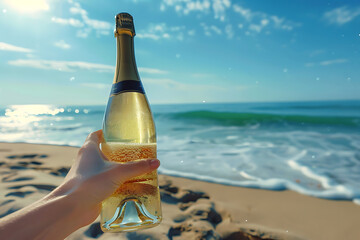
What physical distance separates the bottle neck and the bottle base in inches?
26.2

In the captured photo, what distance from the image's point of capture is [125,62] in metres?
1.38

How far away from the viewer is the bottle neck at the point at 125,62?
4.43 feet

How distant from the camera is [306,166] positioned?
4.59 metres

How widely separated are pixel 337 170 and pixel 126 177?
14.7 feet

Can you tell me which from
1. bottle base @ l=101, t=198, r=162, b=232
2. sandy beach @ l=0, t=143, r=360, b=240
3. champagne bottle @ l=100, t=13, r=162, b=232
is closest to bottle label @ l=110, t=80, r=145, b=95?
champagne bottle @ l=100, t=13, r=162, b=232

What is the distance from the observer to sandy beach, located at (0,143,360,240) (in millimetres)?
2104

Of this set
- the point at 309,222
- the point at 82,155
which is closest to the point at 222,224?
the point at 309,222

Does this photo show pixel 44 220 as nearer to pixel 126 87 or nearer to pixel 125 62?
pixel 126 87

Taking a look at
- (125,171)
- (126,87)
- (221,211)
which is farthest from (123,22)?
(221,211)

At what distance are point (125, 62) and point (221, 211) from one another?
6.21 feet

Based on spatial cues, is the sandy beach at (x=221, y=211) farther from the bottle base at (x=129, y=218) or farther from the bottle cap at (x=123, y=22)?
the bottle cap at (x=123, y=22)

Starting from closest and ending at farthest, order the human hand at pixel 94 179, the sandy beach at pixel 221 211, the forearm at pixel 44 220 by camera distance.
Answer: the forearm at pixel 44 220
the human hand at pixel 94 179
the sandy beach at pixel 221 211

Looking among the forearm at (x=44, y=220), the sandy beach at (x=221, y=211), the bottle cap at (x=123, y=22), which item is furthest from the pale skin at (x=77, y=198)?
the sandy beach at (x=221, y=211)

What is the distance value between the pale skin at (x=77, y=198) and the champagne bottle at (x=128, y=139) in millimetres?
82
